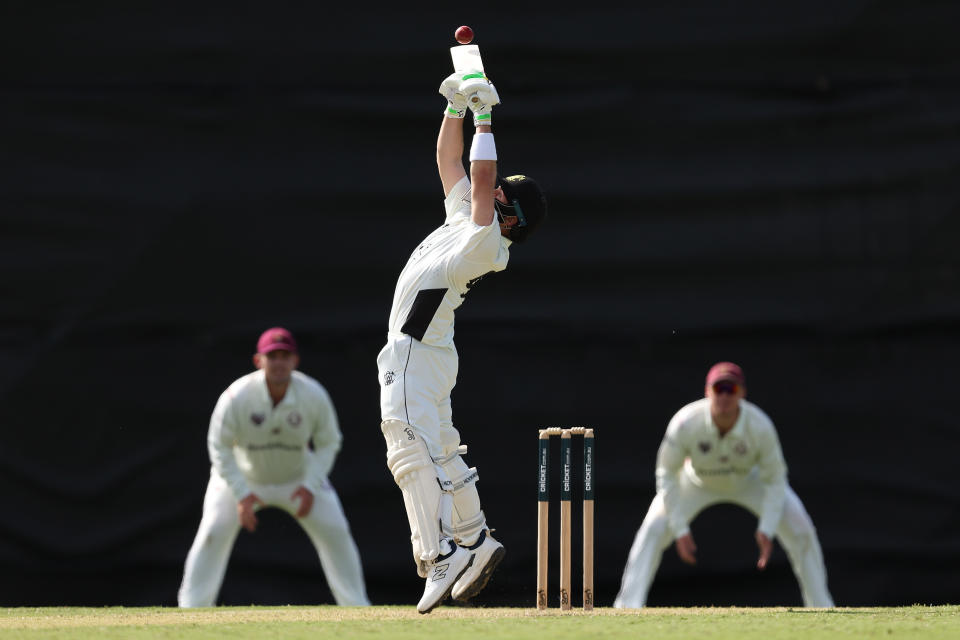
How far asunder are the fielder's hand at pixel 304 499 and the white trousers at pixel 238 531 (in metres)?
0.03

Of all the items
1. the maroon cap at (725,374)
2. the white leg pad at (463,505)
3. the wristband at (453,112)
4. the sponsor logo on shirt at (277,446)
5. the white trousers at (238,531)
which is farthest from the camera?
the sponsor logo on shirt at (277,446)

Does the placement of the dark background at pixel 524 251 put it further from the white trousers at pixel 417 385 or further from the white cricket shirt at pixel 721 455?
the white trousers at pixel 417 385

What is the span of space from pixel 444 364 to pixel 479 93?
86cm

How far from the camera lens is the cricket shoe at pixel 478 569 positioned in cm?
434

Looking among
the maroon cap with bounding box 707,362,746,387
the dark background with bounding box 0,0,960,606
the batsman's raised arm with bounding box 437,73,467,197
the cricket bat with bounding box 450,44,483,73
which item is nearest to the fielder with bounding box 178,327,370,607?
the dark background with bounding box 0,0,960,606

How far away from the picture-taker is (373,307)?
22.3 feet

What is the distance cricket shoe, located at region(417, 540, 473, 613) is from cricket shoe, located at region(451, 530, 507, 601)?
0.40ft

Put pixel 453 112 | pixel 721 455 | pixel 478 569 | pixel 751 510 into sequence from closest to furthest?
1. pixel 478 569
2. pixel 453 112
3. pixel 721 455
4. pixel 751 510

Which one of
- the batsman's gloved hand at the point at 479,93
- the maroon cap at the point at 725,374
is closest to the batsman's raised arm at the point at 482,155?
the batsman's gloved hand at the point at 479,93

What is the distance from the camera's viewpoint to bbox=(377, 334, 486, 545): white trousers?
4.23m

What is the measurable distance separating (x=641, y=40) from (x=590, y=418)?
6.17 ft

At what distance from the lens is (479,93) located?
4293 mm

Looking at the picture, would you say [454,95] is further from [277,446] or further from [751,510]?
[751,510]

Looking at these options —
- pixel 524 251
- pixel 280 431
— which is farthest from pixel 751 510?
pixel 280 431
